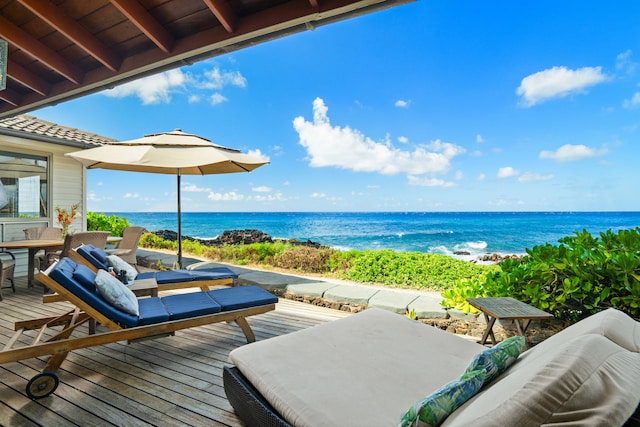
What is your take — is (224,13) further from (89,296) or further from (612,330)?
(612,330)

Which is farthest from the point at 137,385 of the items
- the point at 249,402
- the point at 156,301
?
the point at 249,402

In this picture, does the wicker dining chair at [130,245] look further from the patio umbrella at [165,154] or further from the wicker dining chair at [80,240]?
the patio umbrella at [165,154]

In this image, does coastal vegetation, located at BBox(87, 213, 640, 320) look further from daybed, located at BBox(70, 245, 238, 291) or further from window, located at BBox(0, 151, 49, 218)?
window, located at BBox(0, 151, 49, 218)

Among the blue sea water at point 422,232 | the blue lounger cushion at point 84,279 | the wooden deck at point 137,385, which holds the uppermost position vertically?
the blue lounger cushion at point 84,279

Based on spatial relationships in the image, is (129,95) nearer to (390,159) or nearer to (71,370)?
(390,159)

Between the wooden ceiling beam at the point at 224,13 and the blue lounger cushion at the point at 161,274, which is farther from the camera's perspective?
the blue lounger cushion at the point at 161,274

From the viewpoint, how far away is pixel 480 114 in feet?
92.2

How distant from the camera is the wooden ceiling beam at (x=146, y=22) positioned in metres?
2.02

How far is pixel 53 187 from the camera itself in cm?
635

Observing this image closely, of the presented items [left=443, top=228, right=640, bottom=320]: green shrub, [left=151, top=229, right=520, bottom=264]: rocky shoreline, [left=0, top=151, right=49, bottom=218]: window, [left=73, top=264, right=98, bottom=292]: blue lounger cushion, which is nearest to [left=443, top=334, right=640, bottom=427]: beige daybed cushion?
[left=443, top=228, right=640, bottom=320]: green shrub

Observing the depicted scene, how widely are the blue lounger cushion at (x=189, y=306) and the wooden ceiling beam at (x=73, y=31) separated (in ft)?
6.62

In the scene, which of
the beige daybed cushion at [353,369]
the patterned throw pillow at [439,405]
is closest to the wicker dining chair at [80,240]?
the beige daybed cushion at [353,369]

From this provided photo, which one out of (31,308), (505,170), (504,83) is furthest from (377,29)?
(505,170)

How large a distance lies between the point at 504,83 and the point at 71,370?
A: 32392mm
